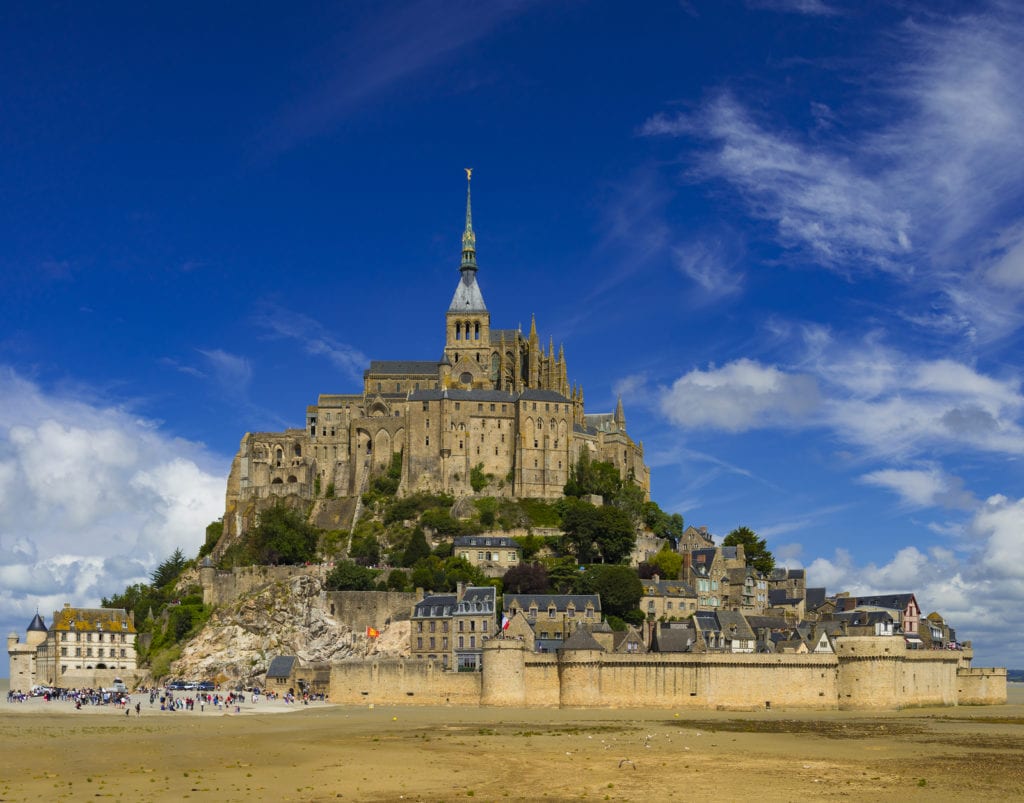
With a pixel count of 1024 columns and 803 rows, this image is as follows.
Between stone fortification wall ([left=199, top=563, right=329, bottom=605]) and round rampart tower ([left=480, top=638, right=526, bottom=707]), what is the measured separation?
893 inches

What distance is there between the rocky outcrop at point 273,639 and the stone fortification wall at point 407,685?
8.43 m

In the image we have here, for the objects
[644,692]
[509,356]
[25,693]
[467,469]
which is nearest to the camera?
[644,692]

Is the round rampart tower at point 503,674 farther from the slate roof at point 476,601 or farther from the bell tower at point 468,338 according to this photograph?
the bell tower at point 468,338

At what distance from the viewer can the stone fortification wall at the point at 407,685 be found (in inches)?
2699

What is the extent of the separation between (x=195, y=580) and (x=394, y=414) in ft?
78.2

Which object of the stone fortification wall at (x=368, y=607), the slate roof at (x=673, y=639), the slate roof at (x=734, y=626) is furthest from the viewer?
the stone fortification wall at (x=368, y=607)

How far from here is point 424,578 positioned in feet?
284

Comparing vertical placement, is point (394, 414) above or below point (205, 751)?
above

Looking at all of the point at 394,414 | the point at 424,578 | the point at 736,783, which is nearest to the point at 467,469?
the point at 394,414

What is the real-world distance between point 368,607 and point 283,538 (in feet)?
42.3

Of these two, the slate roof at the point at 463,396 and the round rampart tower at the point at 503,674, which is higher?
the slate roof at the point at 463,396

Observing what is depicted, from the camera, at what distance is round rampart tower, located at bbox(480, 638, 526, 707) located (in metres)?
67.9

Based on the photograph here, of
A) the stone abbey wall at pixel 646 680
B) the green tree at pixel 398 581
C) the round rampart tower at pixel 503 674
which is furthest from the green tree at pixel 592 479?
the round rampart tower at pixel 503 674

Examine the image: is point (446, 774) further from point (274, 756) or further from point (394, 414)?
point (394, 414)
